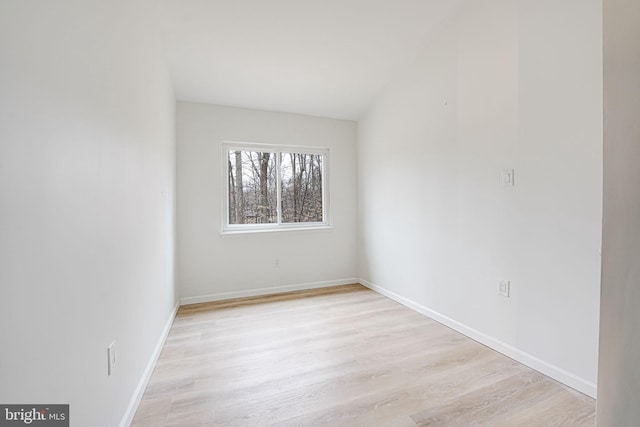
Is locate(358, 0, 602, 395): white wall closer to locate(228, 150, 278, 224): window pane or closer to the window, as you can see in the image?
the window

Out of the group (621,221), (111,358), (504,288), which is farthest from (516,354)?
(111,358)

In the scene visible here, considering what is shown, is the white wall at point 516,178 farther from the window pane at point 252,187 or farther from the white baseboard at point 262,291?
the window pane at point 252,187

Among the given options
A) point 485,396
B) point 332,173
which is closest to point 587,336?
point 485,396

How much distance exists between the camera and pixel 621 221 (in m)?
0.52

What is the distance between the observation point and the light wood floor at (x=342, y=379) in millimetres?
1535

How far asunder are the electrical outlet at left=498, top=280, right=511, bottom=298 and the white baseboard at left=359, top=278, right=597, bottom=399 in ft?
1.20

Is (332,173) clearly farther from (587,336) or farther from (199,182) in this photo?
(587,336)

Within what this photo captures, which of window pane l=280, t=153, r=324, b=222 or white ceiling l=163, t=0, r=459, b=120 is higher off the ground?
white ceiling l=163, t=0, r=459, b=120

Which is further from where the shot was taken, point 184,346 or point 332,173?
point 332,173

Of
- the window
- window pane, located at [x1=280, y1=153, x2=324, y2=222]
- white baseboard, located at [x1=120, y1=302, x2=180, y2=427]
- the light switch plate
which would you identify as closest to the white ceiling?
the window

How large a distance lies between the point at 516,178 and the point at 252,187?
9.17 ft

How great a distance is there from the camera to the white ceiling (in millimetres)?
2299

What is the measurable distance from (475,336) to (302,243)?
2178mm

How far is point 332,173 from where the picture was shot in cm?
402
